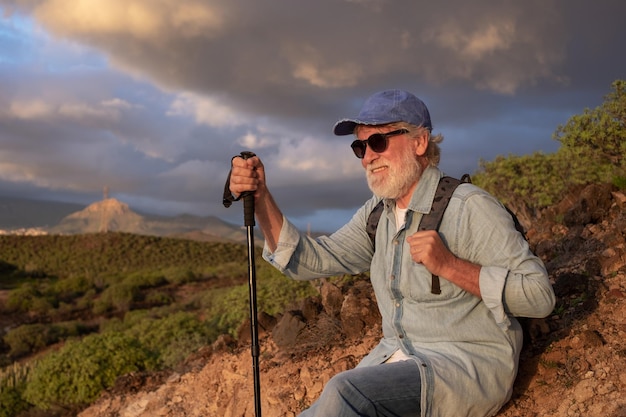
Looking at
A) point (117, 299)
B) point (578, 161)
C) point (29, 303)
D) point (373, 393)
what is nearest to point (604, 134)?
point (578, 161)

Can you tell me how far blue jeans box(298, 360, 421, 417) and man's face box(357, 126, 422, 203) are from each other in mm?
949

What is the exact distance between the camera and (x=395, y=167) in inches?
150

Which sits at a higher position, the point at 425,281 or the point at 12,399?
the point at 425,281

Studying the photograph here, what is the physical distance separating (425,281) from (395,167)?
651mm

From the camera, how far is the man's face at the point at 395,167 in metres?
3.81

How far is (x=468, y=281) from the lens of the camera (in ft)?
11.4

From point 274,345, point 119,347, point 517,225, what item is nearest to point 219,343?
point 274,345

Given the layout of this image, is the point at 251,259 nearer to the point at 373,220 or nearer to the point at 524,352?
the point at 373,220

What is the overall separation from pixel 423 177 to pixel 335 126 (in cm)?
60

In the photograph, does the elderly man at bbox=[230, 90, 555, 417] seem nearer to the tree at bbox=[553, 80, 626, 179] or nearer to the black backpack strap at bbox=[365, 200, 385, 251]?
the black backpack strap at bbox=[365, 200, 385, 251]

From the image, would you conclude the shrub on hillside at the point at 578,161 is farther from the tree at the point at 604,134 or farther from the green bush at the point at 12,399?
the green bush at the point at 12,399

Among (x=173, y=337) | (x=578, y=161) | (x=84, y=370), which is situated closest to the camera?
(x=84, y=370)

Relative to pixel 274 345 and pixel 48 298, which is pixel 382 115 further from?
pixel 48 298

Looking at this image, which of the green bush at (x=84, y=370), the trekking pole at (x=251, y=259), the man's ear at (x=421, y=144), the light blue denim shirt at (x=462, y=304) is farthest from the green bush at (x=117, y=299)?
the man's ear at (x=421, y=144)
